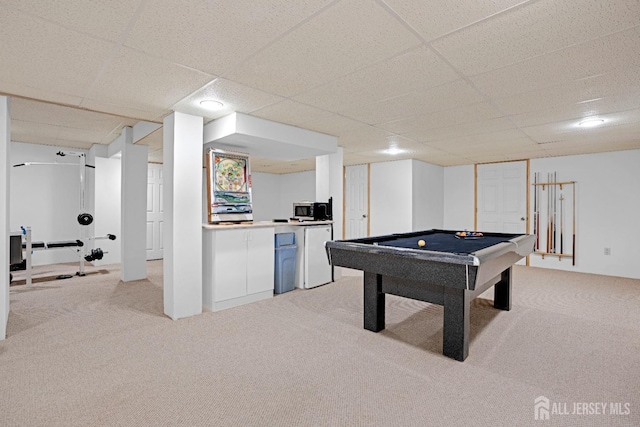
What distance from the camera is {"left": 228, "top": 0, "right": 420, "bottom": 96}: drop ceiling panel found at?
1.72 meters

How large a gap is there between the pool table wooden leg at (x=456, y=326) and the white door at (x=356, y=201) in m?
5.07

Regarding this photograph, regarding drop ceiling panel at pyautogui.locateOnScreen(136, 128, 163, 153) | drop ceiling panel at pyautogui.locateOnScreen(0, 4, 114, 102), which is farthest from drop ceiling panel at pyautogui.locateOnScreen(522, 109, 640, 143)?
drop ceiling panel at pyautogui.locateOnScreen(136, 128, 163, 153)

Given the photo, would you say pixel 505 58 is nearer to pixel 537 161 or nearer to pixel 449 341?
pixel 449 341

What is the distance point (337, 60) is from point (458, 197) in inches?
243

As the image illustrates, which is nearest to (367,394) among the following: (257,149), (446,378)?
→ (446,378)

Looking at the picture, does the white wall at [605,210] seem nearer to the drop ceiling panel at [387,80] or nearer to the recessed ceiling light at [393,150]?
the recessed ceiling light at [393,150]

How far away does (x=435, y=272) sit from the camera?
2.38 m

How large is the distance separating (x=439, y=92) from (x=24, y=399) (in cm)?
372

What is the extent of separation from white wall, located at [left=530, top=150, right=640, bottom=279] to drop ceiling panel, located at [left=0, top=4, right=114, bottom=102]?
7258mm

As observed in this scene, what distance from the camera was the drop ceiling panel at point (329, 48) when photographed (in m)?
1.72

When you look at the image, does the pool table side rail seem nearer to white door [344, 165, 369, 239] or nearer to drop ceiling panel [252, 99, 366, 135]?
drop ceiling panel [252, 99, 366, 135]

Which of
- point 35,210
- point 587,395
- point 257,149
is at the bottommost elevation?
point 587,395

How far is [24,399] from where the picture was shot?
1.93m

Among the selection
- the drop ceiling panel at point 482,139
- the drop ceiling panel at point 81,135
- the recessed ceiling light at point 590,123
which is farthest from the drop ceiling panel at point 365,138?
the drop ceiling panel at point 81,135
